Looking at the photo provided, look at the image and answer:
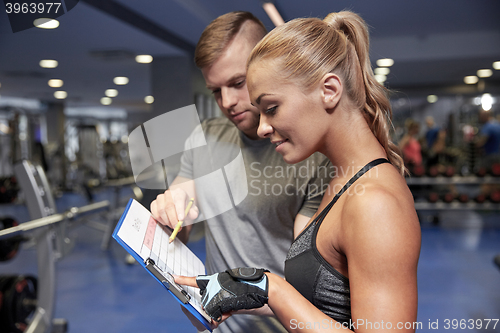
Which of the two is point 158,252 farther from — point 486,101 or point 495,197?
point 486,101

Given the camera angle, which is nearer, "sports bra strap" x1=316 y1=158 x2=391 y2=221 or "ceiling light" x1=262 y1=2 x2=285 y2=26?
"sports bra strap" x1=316 y1=158 x2=391 y2=221

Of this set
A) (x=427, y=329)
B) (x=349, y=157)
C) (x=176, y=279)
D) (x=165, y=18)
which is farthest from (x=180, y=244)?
(x=165, y=18)

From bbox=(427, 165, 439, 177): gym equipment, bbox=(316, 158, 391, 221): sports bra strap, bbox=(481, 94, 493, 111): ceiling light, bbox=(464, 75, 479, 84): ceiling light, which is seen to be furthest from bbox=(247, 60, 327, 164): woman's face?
bbox=(481, 94, 493, 111): ceiling light

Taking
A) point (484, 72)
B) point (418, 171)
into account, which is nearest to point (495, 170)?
point (418, 171)

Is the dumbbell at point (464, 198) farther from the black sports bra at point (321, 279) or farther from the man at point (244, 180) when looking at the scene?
the black sports bra at point (321, 279)

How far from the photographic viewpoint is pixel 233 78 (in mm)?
952

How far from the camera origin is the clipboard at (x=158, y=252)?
2.16 ft

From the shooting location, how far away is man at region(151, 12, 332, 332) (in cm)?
96

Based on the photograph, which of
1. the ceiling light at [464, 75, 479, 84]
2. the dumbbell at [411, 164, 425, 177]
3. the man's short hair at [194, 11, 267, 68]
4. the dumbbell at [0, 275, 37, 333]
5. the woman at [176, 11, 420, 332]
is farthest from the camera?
the ceiling light at [464, 75, 479, 84]

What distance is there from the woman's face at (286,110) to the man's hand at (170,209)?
0.27 metres

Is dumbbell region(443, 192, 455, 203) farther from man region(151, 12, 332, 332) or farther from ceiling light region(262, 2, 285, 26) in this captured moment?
man region(151, 12, 332, 332)

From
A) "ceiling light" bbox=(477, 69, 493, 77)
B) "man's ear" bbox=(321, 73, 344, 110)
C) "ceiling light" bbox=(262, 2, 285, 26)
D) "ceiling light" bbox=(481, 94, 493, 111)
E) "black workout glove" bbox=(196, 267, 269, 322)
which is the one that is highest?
"ceiling light" bbox=(477, 69, 493, 77)

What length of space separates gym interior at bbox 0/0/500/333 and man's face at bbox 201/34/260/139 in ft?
0.68

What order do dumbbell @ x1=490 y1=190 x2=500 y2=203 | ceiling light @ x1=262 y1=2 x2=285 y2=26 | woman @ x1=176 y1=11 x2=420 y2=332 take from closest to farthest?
1. woman @ x1=176 y1=11 x2=420 y2=332
2. ceiling light @ x1=262 y1=2 x2=285 y2=26
3. dumbbell @ x1=490 y1=190 x2=500 y2=203
